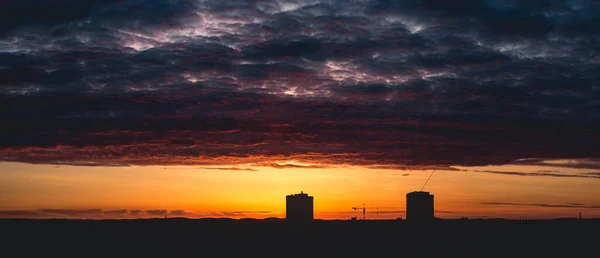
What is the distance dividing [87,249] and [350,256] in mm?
53239

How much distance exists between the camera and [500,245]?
572 feet

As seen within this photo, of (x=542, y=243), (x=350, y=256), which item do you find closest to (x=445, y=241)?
(x=542, y=243)

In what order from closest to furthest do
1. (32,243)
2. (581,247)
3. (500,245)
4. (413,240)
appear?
(32,243) → (581,247) → (500,245) → (413,240)

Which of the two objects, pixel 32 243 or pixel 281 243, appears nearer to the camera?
pixel 32 243

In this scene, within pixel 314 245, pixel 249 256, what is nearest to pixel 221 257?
pixel 249 256

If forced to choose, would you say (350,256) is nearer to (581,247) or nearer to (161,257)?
(161,257)

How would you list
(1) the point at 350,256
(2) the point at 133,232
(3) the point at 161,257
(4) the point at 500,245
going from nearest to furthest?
(3) the point at 161,257 < (1) the point at 350,256 < (4) the point at 500,245 < (2) the point at 133,232

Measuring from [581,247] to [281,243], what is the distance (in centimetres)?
7449

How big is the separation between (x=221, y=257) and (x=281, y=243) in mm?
41682

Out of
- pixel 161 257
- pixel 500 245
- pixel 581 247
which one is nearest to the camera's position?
pixel 161 257

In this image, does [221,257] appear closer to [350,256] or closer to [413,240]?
[350,256]

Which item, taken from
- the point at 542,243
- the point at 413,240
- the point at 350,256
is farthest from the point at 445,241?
the point at 350,256

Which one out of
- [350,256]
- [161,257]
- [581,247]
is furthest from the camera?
[581,247]

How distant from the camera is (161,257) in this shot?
11888 centimetres
